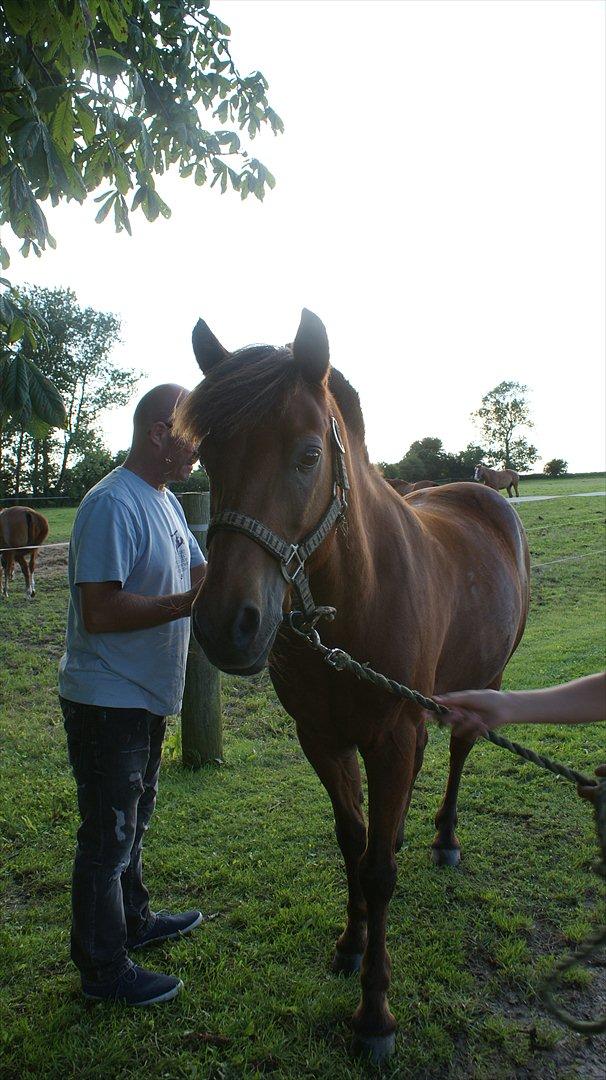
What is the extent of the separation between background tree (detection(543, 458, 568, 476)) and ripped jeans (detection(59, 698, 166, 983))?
152ft

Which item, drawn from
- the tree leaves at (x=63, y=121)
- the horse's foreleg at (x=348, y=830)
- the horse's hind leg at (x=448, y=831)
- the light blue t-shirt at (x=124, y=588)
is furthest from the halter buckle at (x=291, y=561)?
the horse's hind leg at (x=448, y=831)

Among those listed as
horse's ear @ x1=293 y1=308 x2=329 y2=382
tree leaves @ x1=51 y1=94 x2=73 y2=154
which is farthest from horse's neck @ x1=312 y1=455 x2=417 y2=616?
tree leaves @ x1=51 y1=94 x2=73 y2=154

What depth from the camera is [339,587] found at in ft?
7.48

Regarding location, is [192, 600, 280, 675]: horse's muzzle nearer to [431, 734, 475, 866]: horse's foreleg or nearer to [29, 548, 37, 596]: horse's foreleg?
[431, 734, 475, 866]: horse's foreleg

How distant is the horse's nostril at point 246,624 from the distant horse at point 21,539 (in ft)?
32.5

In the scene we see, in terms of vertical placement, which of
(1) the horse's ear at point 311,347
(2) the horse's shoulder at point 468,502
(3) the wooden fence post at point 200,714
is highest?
(1) the horse's ear at point 311,347

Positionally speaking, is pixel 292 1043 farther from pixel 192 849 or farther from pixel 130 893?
pixel 192 849

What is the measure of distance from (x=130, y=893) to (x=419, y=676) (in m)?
1.64

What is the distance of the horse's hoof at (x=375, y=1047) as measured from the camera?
2332 millimetres

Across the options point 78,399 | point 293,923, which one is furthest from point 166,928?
point 78,399

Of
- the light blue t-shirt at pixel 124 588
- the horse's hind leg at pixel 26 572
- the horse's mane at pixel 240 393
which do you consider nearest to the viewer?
the horse's mane at pixel 240 393

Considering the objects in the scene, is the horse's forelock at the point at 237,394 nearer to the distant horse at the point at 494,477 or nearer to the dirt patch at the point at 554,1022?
the dirt patch at the point at 554,1022

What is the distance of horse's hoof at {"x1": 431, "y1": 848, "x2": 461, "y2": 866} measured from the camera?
11.7 ft

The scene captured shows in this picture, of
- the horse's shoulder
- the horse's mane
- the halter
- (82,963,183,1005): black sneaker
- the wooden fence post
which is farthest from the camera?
the wooden fence post
